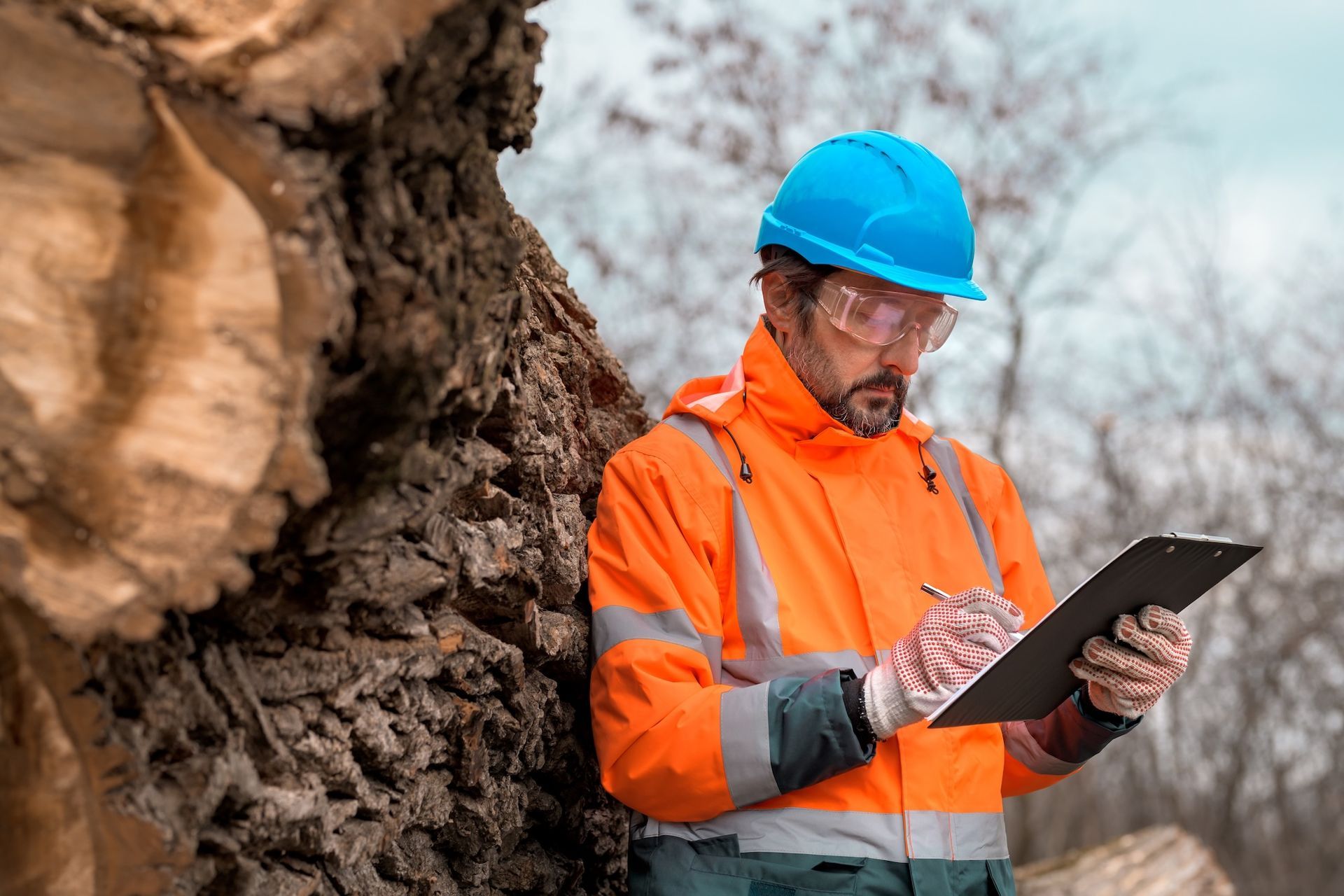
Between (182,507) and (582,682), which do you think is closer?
(182,507)

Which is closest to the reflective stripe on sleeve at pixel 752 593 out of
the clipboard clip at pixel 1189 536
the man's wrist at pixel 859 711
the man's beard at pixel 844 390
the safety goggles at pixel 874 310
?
the man's wrist at pixel 859 711

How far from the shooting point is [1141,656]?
2523 mm

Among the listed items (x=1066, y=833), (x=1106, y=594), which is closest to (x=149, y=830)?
(x=1106, y=594)

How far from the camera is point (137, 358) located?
4.33 feet

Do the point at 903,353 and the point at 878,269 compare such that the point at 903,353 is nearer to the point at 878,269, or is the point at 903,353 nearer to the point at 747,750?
the point at 878,269

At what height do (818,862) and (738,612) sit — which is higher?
(738,612)

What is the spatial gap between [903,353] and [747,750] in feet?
3.76

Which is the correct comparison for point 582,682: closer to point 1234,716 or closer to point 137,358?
point 137,358

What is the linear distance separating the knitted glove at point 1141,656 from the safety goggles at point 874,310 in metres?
0.88

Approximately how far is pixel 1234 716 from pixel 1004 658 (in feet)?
48.8

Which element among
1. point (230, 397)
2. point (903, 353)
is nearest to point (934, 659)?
point (903, 353)

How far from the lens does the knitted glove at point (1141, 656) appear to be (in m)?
2.49

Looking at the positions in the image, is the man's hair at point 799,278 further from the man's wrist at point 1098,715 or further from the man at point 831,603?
the man's wrist at point 1098,715

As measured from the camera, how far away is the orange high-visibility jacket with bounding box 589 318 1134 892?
2322mm
